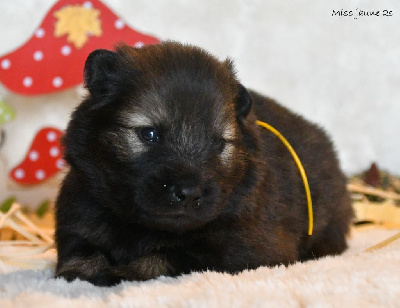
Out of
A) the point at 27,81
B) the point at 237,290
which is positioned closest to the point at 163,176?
the point at 237,290

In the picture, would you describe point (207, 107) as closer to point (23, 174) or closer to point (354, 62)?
point (23, 174)

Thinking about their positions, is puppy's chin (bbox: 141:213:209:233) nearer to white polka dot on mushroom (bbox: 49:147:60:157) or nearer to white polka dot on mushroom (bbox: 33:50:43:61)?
white polka dot on mushroom (bbox: 33:50:43:61)

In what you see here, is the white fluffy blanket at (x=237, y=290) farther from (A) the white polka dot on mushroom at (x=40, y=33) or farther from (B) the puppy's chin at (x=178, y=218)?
(A) the white polka dot on mushroom at (x=40, y=33)

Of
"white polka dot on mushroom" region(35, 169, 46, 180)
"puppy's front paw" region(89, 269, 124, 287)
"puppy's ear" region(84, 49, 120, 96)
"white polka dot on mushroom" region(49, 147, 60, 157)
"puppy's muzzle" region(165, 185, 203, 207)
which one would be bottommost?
"puppy's front paw" region(89, 269, 124, 287)

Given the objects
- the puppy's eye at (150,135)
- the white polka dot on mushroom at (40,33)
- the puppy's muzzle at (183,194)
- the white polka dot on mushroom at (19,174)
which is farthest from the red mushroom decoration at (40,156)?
the puppy's muzzle at (183,194)

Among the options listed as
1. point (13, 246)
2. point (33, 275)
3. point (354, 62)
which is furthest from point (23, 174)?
point (354, 62)

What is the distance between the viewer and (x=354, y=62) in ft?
20.3

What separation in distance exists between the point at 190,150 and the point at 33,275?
1.06 metres

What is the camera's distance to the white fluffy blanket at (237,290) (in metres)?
2.19

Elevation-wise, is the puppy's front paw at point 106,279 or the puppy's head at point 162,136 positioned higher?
the puppy's head at point 162,136

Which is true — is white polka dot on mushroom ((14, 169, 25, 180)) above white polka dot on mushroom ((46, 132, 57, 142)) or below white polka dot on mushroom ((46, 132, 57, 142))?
below

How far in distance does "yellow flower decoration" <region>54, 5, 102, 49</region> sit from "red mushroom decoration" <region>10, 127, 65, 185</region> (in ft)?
3.01

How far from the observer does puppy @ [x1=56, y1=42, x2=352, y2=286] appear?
2.68 metres

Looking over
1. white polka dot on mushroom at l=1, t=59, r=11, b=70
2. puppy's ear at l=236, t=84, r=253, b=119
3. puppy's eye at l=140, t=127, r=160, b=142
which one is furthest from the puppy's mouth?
white polka dot on mushroom at l=1, t=59, r=11, b=70
